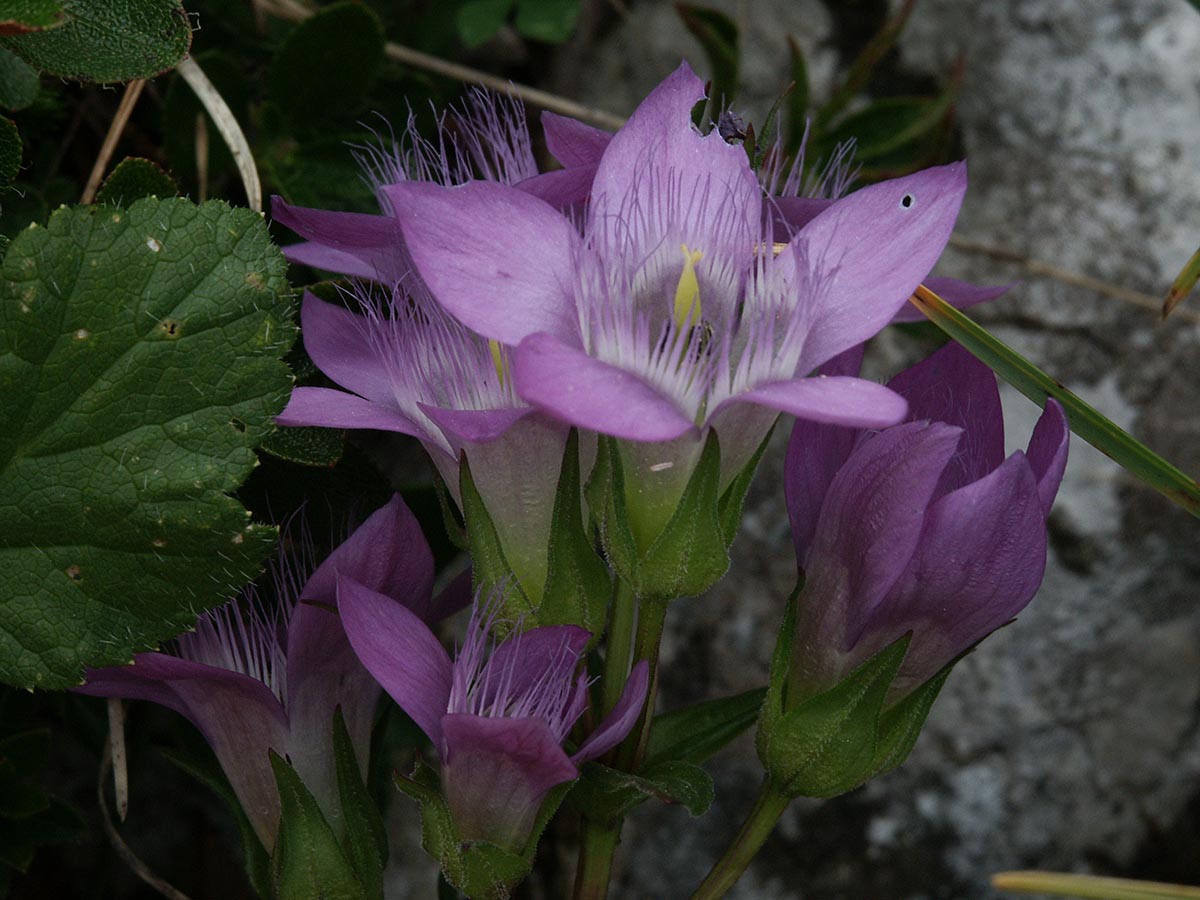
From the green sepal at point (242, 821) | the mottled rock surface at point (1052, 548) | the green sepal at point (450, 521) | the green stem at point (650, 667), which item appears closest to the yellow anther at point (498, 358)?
the green sepal at point (450, 521)

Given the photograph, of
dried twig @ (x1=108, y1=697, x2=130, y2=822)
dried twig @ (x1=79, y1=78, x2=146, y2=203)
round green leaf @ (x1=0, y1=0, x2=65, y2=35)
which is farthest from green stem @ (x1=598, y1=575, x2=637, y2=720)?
dried twig @ (x1=79, y1=78, x2=146, y2=203)

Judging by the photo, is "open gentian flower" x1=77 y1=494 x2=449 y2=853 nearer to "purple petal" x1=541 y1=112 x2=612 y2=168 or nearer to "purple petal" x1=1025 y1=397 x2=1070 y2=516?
"purple petal" x1=541 y1=112 x2=612 y2=168

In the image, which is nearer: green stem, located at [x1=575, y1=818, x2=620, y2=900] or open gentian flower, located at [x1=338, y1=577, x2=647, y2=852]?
open gentian flower, located at [x1=338, y1=577, x2=647, y2=852]

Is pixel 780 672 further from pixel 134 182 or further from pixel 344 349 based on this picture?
pixel 134 182

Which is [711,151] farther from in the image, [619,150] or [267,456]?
[267,456]

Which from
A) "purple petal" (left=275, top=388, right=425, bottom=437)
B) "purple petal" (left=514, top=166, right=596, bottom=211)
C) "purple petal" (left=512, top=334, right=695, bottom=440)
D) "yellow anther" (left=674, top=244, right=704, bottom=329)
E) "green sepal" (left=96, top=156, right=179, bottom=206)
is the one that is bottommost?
"purple petal" (left=275, top=388, right=425, bottom=437)

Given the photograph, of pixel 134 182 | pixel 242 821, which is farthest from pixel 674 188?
pixel 242 821
